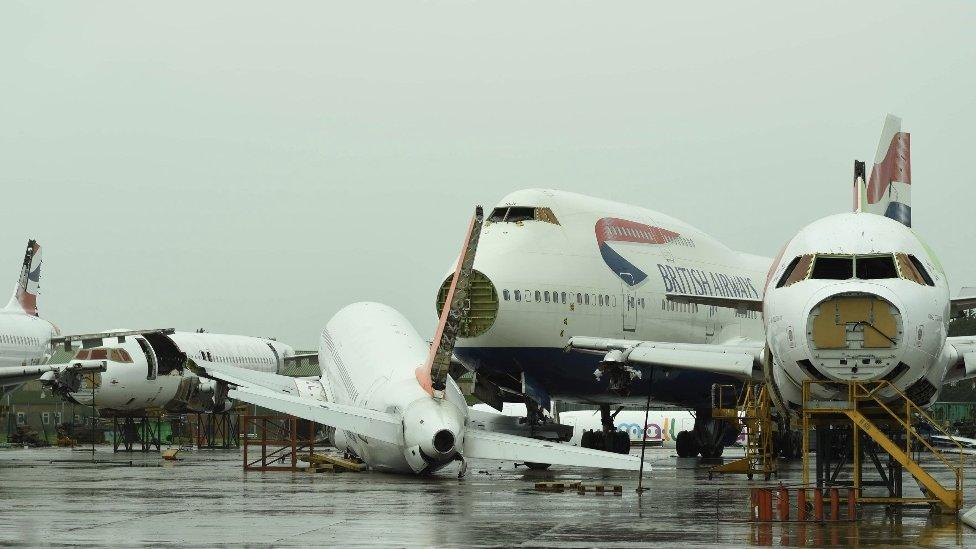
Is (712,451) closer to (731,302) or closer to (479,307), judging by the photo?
(479,307)

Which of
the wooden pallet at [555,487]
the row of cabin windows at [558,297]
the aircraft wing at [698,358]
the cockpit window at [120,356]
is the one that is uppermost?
the row of cabin windows at [558,297]

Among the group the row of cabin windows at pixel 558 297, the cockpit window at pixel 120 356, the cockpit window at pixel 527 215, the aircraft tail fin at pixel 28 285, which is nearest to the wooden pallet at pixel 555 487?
the row of cabin windows at pixel 558 297

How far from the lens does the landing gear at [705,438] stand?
1679 inches

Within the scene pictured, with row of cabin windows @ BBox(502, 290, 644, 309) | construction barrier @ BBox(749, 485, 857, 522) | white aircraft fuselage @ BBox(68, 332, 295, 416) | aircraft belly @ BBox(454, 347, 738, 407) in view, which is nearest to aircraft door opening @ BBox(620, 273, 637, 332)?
row of cabin windows @ BBox(502, 290, 644, 309)

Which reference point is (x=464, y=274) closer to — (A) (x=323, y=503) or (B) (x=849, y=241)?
(A) (x=323, y=503)

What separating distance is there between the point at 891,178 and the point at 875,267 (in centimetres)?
1976

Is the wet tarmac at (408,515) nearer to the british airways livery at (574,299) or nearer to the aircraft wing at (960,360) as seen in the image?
the aircraft wing at (960,360)

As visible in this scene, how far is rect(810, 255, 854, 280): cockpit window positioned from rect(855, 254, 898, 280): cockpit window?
12 cm

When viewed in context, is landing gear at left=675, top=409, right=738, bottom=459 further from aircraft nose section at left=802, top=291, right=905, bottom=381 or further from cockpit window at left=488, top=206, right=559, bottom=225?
aircraft nose section at left=802, top=291, right=905, bottom=381

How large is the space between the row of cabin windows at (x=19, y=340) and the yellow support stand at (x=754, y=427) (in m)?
35.1

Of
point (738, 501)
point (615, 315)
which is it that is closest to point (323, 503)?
point (738, 501)

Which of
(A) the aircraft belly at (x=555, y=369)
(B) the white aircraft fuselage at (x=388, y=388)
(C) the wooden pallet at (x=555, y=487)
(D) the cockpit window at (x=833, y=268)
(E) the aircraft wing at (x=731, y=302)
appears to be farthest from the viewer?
(A) the aircraft belly at (x=555, y=369)

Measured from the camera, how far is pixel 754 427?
3206 centimetres

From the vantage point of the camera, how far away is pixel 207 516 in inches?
747
